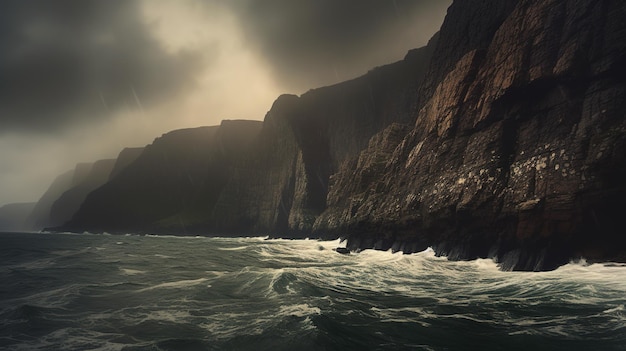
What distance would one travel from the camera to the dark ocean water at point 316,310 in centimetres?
1132

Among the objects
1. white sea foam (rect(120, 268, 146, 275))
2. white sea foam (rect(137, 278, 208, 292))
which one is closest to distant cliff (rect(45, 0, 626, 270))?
white sea foam (rect(137, 278, 208, 292))

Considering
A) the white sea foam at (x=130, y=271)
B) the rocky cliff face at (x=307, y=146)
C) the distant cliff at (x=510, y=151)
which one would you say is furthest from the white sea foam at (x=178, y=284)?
the rocky cliff face at (x=307, y=146)

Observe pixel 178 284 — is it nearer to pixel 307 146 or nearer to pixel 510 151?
pixel 510 151

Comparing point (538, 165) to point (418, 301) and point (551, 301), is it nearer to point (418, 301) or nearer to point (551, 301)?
point (551, 301)

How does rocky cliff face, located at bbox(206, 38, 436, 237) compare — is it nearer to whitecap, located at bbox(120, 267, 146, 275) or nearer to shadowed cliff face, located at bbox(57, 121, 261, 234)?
shadowed cliff face, located at bbox(57, 121, 261, 234)

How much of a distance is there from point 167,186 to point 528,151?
18425 centimetres

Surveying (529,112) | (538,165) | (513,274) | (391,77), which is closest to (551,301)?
(513,274)

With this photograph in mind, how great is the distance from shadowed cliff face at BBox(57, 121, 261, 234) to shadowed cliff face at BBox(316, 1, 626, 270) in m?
130

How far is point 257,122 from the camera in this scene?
189m

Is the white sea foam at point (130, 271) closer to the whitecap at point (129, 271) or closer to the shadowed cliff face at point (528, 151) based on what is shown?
the whitecap at point (129, 271)

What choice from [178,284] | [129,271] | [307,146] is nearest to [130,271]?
[129,271]

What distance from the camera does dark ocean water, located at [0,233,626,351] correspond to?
11.3 meters

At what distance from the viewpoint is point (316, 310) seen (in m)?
15.1

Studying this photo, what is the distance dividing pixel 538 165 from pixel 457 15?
119 ft
